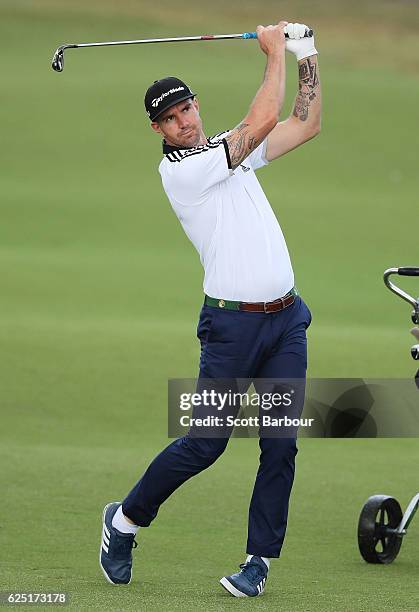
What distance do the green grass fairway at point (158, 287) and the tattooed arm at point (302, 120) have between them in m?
1.70

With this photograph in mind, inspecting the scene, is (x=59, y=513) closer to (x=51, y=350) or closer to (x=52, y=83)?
(x=51, y=350)

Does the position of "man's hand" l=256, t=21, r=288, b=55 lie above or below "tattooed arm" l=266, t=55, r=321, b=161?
above

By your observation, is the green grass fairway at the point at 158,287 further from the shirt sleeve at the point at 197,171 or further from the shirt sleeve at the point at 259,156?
the shirt sleeve at the point at 259,156

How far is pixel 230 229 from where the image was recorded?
510 cm

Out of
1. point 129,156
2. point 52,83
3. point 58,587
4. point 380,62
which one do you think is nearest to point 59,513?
point 58,587

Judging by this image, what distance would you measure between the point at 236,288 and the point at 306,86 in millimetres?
888

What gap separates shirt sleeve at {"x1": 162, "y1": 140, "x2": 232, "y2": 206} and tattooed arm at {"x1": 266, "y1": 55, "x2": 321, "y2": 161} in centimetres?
51

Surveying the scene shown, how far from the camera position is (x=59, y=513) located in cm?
675

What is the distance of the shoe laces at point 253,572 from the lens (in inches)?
201

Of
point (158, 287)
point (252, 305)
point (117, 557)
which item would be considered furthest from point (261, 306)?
point (158, 287)

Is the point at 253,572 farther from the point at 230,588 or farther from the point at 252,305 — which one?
the point at 252,305

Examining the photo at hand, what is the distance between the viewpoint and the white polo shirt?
5086mm

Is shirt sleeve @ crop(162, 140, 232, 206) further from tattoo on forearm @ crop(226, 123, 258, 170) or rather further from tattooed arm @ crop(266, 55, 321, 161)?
tattooed arm @ crop(266, 55, 321, 161)

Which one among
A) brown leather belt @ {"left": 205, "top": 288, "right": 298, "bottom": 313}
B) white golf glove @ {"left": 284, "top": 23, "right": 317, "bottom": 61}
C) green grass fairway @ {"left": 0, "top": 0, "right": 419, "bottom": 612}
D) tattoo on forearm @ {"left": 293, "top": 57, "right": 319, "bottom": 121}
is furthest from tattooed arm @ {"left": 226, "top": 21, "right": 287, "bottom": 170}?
green grass fairway @ {"left": 0, "top": 0, "right": 419, "bottom": 612}
